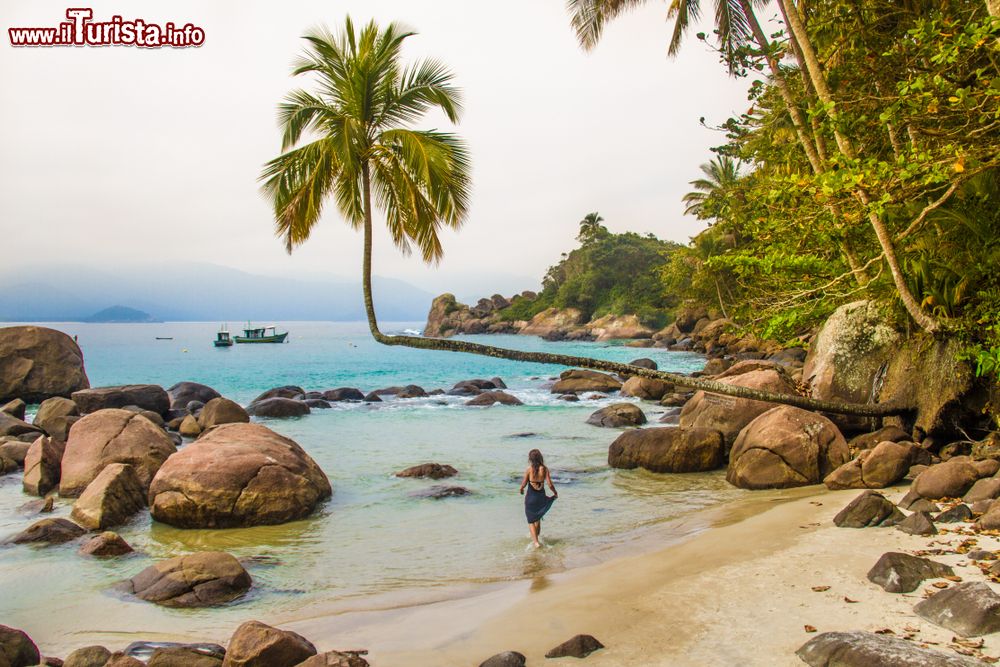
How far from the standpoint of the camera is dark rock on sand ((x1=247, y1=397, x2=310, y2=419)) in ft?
72.9

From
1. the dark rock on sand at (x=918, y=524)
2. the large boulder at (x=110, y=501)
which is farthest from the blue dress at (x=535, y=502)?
the large boulder at (x=110, y=501)

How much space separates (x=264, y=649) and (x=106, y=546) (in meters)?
4.55

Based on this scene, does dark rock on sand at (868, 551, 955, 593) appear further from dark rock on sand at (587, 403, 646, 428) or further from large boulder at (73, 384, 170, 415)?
large boulder at (73, 384, 170, 415)

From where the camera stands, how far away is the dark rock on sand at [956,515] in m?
6.35

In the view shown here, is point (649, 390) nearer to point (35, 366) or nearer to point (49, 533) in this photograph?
point (49, 533)

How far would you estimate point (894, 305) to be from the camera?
10.7 m

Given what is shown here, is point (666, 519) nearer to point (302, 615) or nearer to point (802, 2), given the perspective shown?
point (302, 615)

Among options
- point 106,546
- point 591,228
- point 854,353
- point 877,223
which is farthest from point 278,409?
point 591,228

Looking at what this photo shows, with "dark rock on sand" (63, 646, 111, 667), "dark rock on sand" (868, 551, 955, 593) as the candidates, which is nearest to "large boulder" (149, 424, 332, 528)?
"dark rock on sand" (63, 646, 111, 667)

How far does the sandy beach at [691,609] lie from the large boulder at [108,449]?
21.4ft

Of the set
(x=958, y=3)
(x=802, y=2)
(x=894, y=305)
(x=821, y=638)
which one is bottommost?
(x=821, y=638)

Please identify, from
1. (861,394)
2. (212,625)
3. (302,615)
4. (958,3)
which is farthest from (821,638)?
(958,3)

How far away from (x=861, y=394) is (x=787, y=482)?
8.42 ft

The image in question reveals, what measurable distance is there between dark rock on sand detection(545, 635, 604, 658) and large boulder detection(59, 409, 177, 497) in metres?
8.48
